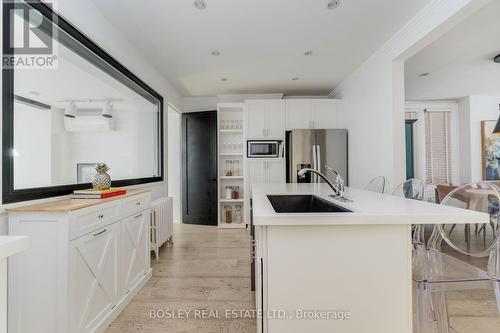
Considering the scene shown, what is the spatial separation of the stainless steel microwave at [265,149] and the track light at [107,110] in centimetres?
244

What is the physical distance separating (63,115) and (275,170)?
3.25 m

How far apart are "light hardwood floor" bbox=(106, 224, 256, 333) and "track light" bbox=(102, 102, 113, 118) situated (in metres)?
1.74

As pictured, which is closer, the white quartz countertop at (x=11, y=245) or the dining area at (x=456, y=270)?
the white quartz countertop at (x=11, y=245)

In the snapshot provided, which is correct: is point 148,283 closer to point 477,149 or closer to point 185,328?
point 185,328

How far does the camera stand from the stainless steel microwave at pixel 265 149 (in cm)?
429

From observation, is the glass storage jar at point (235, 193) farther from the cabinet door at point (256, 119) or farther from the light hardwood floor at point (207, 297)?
the light hardwood floor at point (207, 297)

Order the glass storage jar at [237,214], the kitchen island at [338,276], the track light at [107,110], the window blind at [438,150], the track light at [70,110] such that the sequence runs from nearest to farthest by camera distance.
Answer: the kitchen island at [338,276]
the track light at [70,110]
the track light at [107,110]
the glass storage jar at [237,214]
the window blind at [438,150]

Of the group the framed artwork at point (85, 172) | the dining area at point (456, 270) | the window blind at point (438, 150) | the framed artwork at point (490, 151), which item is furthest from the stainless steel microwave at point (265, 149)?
the framed artwork at point (490, 151)

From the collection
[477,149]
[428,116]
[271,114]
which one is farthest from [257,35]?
[477,149]

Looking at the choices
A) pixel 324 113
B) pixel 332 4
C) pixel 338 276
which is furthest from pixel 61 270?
pixel 324 113

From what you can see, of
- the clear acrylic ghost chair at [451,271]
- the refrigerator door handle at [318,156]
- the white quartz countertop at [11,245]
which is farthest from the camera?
the refrigerator door handle at [318,156]

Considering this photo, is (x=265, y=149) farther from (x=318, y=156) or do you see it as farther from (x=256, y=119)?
(x=318, y=156)

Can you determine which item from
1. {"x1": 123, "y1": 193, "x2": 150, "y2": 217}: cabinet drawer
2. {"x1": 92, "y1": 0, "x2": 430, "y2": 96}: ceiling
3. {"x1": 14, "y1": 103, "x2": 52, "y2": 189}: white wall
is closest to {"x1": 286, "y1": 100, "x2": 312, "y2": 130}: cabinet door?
{"x1": 92, "y1": 0, "x2": 430, "y2": 96}: ceiling

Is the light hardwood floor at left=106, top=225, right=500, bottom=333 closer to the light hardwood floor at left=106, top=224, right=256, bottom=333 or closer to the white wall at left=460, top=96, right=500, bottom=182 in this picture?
the light hardwood floor at left=106, top=224, right=256, bottom=333
